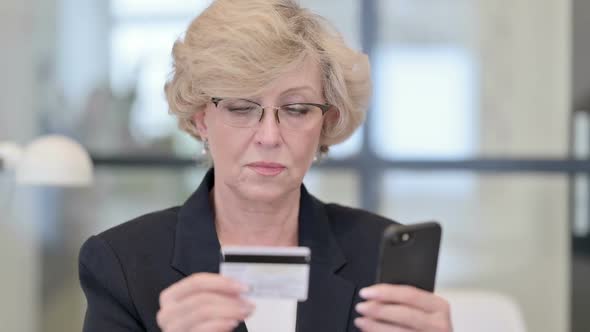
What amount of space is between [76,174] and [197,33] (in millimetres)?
1153

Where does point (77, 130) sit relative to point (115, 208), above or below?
above

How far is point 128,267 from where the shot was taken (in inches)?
68.4

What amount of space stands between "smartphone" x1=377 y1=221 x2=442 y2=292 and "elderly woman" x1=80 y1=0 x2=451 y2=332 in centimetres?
21

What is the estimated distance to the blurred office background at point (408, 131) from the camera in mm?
3523

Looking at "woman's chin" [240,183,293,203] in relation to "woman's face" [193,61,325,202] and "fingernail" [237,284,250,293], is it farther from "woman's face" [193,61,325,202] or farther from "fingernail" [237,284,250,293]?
"fingernail" [237,284,250,293]

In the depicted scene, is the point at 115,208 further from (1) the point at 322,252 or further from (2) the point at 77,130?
A: (1) the point at 322,252

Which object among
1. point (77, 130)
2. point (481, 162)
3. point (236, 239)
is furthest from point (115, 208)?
point (236, 239)

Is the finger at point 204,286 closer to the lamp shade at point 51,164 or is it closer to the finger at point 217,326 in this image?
the finger at point 217,326

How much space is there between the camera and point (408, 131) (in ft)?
12.0

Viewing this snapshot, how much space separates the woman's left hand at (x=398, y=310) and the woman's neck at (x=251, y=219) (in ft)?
1.80

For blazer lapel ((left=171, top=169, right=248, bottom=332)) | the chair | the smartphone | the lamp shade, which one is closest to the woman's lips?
blazer lapel ((left=171, top=169, right=248, bottom=332))

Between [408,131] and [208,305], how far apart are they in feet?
8.10

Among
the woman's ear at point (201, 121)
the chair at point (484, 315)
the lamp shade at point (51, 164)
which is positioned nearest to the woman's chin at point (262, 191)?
→ the woman's ear at point (201, 121)

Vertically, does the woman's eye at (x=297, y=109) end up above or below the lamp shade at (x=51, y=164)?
above
